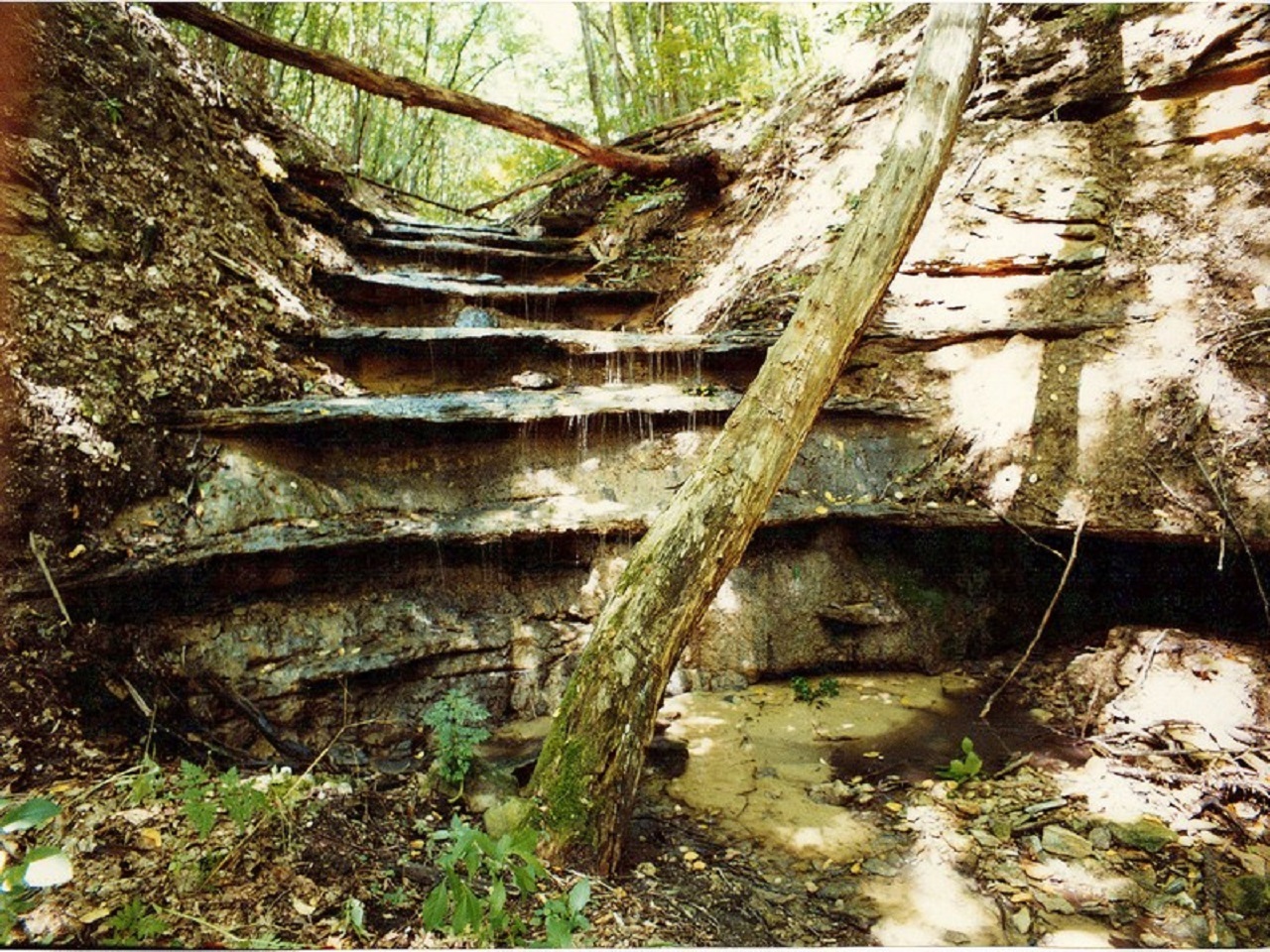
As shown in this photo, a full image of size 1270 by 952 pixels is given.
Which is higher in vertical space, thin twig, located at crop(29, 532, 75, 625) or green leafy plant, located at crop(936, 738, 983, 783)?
thin twig, located at crop(29, 532, 75, 625)

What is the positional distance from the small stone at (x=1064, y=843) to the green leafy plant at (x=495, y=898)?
6.94 ft

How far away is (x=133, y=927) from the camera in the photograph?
166 centimetres

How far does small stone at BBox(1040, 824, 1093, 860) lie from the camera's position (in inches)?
105

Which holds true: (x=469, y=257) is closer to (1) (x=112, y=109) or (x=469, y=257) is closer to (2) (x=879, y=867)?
(1) (x=112, y=109)

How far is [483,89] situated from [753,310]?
46.0ft

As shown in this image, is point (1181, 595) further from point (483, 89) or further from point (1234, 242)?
point (483, 89)

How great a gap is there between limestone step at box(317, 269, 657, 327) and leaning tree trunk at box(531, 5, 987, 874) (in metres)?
3.51

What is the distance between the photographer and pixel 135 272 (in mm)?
3541

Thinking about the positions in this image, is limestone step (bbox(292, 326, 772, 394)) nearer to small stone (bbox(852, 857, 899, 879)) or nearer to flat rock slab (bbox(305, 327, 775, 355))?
flat rock slab (bbox(305, 327, 775, 355))

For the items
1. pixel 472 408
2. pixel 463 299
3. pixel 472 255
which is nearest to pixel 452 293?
pixel 463 299

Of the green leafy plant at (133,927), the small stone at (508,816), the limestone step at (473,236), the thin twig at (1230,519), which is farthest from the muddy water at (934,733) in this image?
the limestone step at (473,236)

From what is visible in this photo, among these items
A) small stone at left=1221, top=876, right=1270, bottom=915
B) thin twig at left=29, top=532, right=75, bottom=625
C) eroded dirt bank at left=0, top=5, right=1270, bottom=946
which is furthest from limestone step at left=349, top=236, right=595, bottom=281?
small stone at left=1221, top=876, right=1270, bottom=915

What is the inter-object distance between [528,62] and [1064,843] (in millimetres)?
17392

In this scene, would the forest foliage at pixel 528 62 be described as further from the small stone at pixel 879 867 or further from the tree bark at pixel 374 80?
the small stone at pixel 879 867
